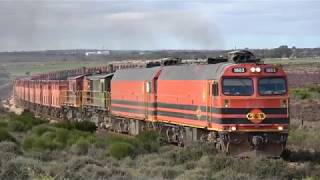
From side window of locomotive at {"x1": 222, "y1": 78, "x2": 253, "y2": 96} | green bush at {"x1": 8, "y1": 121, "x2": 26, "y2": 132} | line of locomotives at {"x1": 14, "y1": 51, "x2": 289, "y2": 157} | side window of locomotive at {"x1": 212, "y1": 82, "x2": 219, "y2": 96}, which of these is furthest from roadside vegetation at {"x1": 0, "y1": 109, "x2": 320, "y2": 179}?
green bush at {"x1": 8, "y1": 121, "x2": 26, "y2": 132}

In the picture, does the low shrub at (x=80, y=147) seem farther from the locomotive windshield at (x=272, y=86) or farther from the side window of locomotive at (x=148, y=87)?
the locomotive windshield at (x=272, y=86)

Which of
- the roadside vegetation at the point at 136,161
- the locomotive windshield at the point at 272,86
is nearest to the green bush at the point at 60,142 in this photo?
the roadside vegetation at the point at 136,161

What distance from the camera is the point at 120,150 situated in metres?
22.9

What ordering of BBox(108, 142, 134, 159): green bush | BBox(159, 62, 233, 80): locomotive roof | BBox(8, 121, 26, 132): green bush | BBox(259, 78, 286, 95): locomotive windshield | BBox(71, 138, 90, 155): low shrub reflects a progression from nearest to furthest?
BBox(259, 78, 286, 95): locomotive windshield
BBox(159, 62, 233, 80): locomotive roof
BBox(108, 142, 134, 159): green bush
BBox(71, 138, 90, 155): low shrub
BBox(8, 121, 26, 132): green bush

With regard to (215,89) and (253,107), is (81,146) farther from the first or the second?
(253,107)

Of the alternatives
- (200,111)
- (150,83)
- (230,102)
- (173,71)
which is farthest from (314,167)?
(150,83)

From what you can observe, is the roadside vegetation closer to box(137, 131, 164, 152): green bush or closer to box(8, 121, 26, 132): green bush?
box(137, 131, 164, 152): green bush

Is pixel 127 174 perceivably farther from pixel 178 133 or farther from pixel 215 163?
pixel 178 133

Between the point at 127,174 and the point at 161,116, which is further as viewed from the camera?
the point at 161,116

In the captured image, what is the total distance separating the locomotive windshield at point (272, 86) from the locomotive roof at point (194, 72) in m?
1.31

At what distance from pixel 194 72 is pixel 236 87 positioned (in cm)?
297

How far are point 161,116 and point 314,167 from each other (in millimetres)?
10312

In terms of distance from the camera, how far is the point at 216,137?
22281 millimetres

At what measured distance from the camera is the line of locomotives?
2133cm
